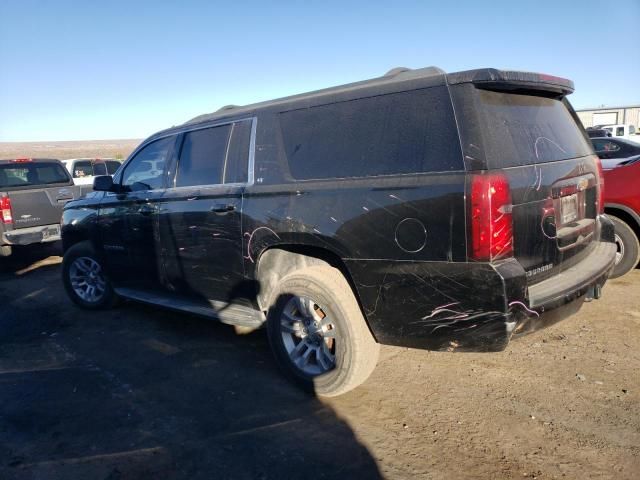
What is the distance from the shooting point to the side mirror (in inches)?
193

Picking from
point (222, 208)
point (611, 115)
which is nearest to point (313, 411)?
point (222, 208)

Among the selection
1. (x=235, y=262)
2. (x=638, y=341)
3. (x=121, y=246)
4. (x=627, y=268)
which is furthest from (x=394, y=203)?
(x=627, y=268)

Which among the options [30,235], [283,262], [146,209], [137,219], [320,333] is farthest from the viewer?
[30,235]

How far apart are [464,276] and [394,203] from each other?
0.56 meters

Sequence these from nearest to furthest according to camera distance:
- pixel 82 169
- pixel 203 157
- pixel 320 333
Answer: pixel 320 333
pixel 203 157
pixel 82 169

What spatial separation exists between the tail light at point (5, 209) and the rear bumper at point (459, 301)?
6.94 m

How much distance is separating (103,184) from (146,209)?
2.40 ft

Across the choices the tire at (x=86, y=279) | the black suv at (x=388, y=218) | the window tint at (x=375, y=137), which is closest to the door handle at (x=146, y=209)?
the black suv at (x=388, y=218)

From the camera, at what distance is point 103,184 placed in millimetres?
4930

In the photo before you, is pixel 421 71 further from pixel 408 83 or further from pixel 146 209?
pixel 146 209

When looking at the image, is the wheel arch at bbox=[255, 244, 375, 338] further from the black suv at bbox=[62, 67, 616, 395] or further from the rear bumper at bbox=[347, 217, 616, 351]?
the rear bumper at bbox=[347, 217, 616, 351]

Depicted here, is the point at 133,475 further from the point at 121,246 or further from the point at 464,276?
the point at 121,246

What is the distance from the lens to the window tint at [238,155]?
12.6ft

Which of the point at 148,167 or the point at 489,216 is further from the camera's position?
the point at 148,167
